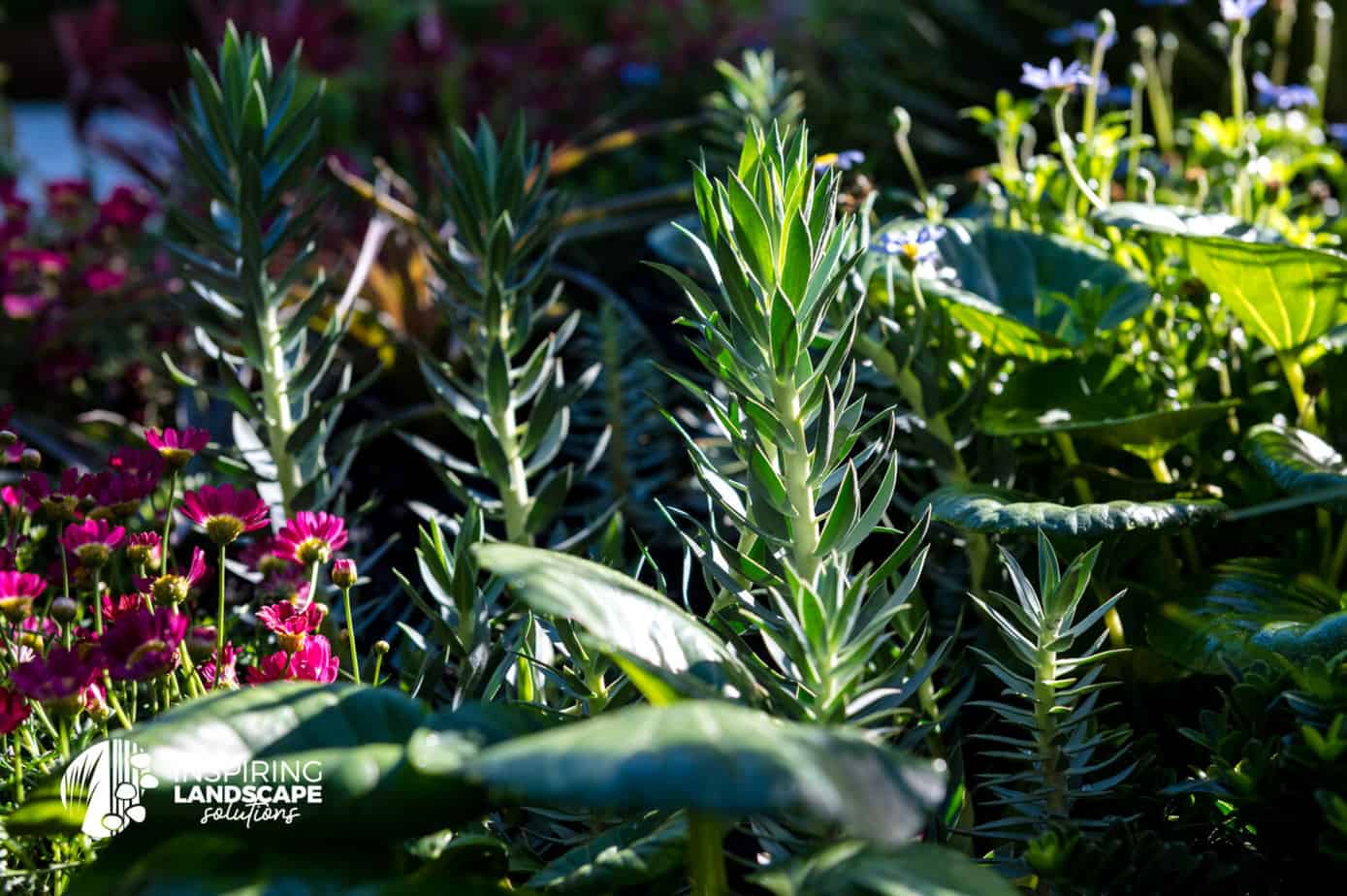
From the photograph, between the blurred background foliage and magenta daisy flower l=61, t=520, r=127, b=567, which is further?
the blurred background foliage

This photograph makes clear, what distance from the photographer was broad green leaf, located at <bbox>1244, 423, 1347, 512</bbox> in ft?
3.60

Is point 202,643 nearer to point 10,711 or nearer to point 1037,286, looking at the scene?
point 10,711

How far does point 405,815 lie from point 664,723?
0.67ft

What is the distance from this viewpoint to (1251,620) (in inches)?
44.0

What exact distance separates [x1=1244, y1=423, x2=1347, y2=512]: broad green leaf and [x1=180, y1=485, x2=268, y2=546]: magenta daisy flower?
36.7 inches

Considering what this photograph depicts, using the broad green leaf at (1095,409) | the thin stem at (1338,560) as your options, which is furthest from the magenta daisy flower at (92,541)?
the thin stem at (1338,560)

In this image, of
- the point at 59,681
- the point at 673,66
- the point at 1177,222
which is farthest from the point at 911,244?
the point at 673,66

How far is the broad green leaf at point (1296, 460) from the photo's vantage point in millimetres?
1098

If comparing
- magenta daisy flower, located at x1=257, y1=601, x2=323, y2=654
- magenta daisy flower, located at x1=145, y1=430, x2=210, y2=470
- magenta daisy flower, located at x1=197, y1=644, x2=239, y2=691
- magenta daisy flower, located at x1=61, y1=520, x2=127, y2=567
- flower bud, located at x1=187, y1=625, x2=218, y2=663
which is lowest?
magenta daisy flower, located at x1=197, y1=644, x2=239, y2=691

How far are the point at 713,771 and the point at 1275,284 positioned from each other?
37.8 inches

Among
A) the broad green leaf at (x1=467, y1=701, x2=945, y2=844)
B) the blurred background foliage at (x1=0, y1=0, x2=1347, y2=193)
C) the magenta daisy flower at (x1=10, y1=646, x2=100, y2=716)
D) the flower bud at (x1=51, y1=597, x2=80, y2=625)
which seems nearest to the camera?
the broad green leaf at (x1=467, y1=701, x2=945, y2=844)

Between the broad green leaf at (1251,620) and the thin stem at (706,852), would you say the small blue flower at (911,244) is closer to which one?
the broad green leaf at (1251,620)

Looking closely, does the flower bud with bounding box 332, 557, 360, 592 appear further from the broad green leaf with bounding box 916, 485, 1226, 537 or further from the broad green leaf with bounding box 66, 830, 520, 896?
the broad green leaf with bounding box 916, 485, 1226, 537

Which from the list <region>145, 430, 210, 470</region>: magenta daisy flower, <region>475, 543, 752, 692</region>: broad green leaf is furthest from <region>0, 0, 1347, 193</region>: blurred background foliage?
<region>475, 543, 752, 692</region>: broad green leaf
